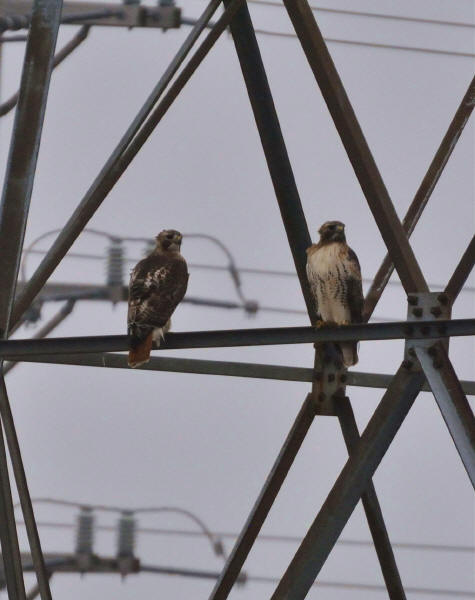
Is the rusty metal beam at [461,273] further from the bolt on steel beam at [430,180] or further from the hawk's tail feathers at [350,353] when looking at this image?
the bolt on steel beam at [430,180]

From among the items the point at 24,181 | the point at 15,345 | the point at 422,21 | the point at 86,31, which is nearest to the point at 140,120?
the point at 24,181

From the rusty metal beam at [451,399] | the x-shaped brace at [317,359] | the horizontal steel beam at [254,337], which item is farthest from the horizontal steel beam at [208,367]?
the rusty metal beam at [451,399]

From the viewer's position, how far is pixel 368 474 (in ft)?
30.8

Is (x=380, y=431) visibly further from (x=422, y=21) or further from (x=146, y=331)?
(x=422, y=21)

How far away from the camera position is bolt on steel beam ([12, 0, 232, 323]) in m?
10.3

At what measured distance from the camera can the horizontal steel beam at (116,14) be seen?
58.6 feet

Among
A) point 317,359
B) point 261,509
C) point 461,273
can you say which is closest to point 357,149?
point 461,273

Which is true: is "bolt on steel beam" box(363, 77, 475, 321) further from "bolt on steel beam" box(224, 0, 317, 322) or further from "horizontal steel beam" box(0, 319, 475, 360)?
"horizontal steel beam" box(0, 319, 475, 360)

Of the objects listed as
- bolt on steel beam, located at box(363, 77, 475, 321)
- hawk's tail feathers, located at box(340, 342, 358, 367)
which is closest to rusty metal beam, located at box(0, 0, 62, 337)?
hawk's tail feathers, located at box(340, 342, 358, 367)

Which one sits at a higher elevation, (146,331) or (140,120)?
(140,120)

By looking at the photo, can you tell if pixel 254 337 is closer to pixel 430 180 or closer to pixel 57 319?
pixel 430 180

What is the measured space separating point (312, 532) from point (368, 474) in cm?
40

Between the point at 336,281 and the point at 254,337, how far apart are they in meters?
1.40

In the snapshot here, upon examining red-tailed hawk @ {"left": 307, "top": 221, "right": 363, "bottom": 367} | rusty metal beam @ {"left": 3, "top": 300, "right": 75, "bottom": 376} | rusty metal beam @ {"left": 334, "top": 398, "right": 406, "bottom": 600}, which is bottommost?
rusty metal beam @ {"left": 334, "top": 398, "right": 406, "bottom": 600}
